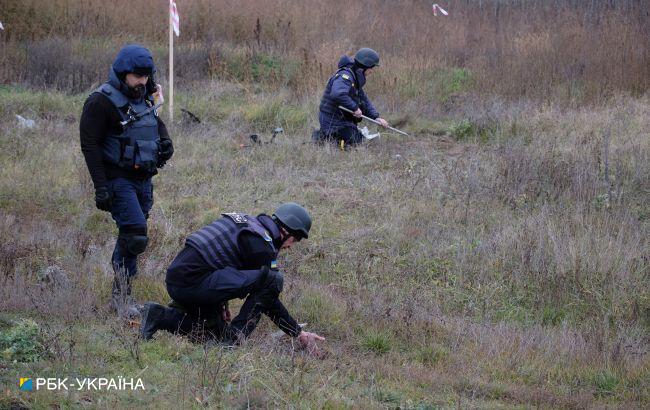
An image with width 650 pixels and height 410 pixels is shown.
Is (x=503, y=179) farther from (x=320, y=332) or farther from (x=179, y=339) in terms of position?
(x=179, y=339)

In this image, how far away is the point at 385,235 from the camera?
8117 mm

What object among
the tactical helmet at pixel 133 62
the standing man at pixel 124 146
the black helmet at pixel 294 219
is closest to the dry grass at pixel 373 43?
the standing man at pixel 124 146

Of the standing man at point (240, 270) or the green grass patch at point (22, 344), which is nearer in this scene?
the green grass patch at point (22, 344)

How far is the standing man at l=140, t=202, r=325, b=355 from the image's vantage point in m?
5.25

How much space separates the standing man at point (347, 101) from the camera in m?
10.9

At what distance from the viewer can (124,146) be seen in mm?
5820

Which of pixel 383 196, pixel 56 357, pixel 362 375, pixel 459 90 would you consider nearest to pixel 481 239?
pixel 383 196

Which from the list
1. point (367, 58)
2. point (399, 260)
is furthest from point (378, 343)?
point (367, 58)

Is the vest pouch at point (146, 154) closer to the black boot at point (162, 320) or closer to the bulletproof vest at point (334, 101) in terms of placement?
the black boot at point (162, 320)

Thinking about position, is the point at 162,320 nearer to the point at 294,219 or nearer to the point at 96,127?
the point at 294,219

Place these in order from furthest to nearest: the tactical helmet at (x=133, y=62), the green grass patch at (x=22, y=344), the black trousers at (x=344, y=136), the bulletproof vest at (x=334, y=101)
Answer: the black trousers at (x=344, y=136) < the bulletproof vest at (x=334, y=101) < the tactical helmet at (x=133, y=62) < the green grass patch at (x=22, y=344)

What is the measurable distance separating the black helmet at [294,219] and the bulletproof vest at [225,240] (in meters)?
0.14

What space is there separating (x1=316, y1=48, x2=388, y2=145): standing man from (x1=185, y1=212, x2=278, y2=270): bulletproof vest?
5788 mm

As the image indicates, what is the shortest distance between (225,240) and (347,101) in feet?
19.2
